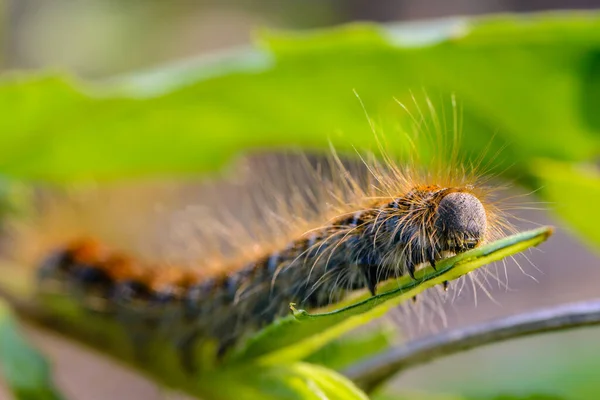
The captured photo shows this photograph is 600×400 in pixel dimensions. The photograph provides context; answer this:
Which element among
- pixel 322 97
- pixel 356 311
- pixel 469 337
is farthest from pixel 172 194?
pixel 356 311

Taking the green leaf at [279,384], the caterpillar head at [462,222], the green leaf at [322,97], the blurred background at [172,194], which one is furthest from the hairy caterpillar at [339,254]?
the green leaf at [322,97]

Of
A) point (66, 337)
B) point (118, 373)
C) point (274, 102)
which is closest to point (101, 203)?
point (66, 337)

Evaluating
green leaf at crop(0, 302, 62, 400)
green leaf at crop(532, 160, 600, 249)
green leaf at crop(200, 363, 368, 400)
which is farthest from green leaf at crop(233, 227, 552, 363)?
green leaf at crop(532, 160, 600, 249)

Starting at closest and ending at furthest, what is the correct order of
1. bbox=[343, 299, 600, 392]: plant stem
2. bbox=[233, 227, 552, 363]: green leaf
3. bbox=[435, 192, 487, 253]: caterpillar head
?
bbox=[233, 227, 552, 363]: green leaf < bbox=[435, 192, 487, 253]: caterpillar head < bbox=[343, 299, 600, 392]: plant stem

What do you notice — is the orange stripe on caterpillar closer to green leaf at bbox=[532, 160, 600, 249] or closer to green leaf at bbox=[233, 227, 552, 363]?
green leaf at bbox=[233, 227, 552, 363]

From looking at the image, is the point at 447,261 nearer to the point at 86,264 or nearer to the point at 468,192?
the point at 468,192
